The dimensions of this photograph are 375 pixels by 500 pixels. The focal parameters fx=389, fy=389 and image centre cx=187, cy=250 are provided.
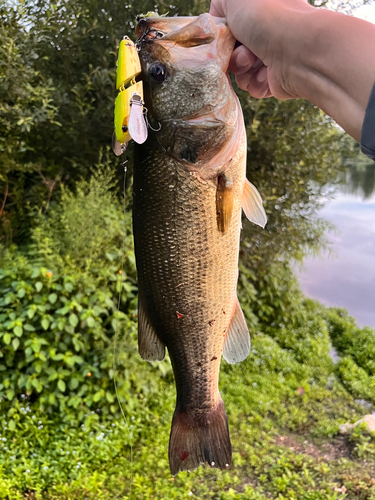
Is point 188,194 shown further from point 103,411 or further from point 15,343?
point 103,411

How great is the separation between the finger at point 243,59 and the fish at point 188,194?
96mm

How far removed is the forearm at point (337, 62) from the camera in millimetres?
941

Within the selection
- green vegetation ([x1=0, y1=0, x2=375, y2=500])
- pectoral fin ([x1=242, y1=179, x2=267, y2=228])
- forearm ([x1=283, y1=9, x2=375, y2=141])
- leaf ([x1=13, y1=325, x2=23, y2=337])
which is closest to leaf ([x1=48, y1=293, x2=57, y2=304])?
green vegetation ([x1=0, y1=0, x2=375, y2=500])

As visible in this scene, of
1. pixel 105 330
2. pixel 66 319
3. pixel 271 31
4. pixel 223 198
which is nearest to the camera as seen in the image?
pixel 271 31

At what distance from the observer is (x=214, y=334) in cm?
145

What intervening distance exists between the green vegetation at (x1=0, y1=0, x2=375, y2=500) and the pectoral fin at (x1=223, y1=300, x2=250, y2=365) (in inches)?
69.3

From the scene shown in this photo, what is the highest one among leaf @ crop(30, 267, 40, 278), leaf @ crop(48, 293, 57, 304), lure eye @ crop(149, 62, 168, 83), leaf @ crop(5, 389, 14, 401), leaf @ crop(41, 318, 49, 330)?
lure eye @ crop(149, 62, 168, 83)

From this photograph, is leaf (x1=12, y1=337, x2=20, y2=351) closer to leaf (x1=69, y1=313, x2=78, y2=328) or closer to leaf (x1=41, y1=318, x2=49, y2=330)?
leaf (x1=41, y1=318, x2=49, y2=330)

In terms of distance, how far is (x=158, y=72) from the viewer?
49.2 inches

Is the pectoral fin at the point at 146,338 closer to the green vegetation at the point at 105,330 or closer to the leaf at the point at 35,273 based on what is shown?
the green vegetation at the point at 105,330

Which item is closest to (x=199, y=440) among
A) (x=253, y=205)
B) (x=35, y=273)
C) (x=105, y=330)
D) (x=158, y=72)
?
(x=253, y=205)

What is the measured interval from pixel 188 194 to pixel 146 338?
548mm

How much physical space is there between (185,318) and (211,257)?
0.24m

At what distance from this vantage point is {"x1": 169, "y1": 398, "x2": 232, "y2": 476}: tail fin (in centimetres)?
143
